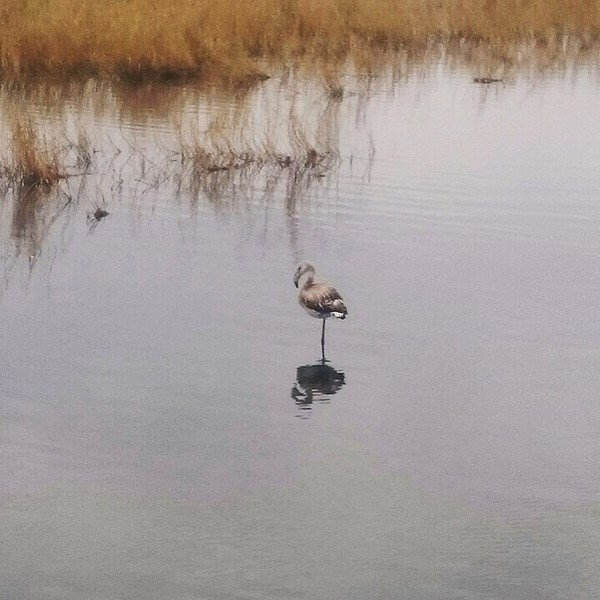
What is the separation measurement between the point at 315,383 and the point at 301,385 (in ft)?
0.26

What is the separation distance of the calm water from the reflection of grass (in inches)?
167

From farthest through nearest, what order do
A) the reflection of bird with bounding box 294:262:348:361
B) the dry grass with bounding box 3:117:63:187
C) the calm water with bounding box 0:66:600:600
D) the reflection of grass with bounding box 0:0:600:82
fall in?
the reflection of grass with bounding box 0:0:600:82, the dry grass with bounding box 3:117:63:187, the reflection of bird with bounding box 294:262:348:361, the calm water with bounding box 0:66:600:600

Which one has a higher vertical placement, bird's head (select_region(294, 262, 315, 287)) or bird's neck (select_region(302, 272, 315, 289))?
bird's neck (select_region(302, 272, 315, 289))

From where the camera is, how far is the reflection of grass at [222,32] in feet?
55.6

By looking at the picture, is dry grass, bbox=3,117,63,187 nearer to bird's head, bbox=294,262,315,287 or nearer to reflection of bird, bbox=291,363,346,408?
bird's head, bbox=294,262,315,287

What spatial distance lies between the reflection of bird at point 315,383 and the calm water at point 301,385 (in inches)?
0.7

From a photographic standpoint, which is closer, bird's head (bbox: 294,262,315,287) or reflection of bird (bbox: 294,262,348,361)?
reflection of bird (bbox: 294,262,348,361)

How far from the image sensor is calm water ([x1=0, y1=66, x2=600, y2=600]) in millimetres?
5070

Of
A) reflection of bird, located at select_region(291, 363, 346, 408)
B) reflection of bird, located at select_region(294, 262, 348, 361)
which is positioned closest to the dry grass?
reflection of bird, located at select_region(294, 262, 348, 361)

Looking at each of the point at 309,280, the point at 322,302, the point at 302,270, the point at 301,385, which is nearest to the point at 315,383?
the point at 301,385

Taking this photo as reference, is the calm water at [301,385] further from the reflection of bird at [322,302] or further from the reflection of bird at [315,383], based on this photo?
the reflection of bird at [322,302]

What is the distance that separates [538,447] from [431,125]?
29.2 feet

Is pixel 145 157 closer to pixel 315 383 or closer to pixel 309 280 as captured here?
pixel 309 280

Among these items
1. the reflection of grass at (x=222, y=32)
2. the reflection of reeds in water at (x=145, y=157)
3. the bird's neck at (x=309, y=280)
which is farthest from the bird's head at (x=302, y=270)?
the reflection of grass at (x=222, y=32)
